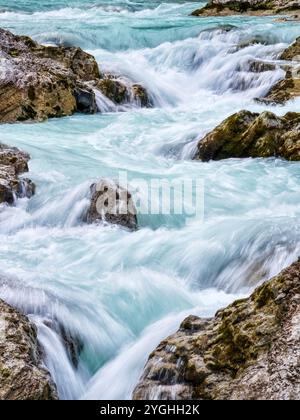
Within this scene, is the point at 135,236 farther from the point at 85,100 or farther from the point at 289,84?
the point at 289,84

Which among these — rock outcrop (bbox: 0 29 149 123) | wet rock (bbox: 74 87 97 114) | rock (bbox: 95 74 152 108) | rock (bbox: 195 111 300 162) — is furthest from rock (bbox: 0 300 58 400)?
rock (bbox: 95 74 152 108)

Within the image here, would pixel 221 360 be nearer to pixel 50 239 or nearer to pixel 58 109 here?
pixel 50 239

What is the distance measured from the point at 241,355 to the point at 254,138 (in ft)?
26.5

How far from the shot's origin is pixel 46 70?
1552 centimetres

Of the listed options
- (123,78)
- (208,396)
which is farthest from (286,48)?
(208,396)

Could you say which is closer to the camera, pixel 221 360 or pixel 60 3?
pixel 221 360

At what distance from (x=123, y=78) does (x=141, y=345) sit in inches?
505

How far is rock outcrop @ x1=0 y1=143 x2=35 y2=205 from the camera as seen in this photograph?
9586 mm

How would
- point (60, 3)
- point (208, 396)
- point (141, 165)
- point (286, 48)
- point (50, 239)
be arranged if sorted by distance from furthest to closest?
point (60, 3), point (286, 48), point (141, 165), point (50, 239), point (208, 396)

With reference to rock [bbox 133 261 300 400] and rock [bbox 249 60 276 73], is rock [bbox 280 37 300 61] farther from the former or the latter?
rock [bbox 133 261 300 400]

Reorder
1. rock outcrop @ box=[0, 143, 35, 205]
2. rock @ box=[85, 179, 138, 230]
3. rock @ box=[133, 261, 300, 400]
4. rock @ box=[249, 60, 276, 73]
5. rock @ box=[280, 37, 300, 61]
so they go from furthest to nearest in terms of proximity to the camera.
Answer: rock @ box=[280, 37, 300, 61], rock @ box=[249, 60, 276, 73], rock outcrop @ box=[0, 143, 35, 205], rock @ box=[85, 179, 138, 230], rock @ box=[133, 261, 300, 400]

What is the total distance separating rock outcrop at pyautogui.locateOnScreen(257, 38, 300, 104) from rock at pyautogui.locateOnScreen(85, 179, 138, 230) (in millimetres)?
7277

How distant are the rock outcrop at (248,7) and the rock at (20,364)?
26829mm

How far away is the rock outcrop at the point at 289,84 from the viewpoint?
15.5 m
